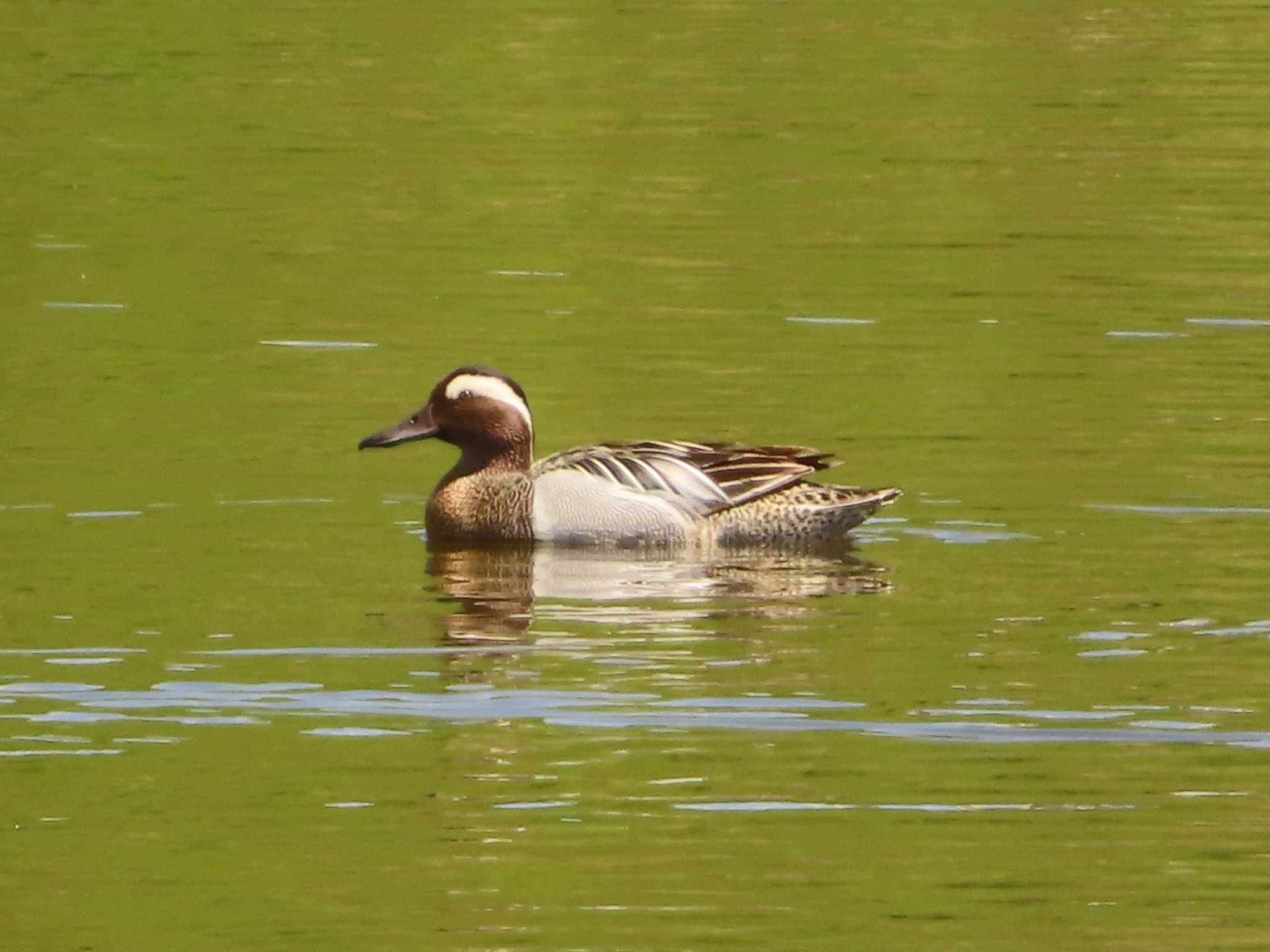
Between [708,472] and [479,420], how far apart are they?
1.37m

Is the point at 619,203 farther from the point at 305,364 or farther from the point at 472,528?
the point at 472,528

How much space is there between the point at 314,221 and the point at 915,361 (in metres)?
6.37

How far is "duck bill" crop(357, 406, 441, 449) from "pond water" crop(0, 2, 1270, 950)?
31 centimetres

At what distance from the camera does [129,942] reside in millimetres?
7863

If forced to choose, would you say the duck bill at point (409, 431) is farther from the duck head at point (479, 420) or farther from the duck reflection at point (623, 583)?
the duck reflection at point (623, 583)

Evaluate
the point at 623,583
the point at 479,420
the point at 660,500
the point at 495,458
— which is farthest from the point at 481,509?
the point at 623,583

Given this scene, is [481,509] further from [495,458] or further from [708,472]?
[708,472]

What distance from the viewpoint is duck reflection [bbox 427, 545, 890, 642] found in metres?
11.7

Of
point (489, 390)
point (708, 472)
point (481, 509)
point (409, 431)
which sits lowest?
point (481, 509)

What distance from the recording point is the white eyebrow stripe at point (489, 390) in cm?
1412

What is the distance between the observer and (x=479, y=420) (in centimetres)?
1412

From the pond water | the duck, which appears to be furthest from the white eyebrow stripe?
the pond water

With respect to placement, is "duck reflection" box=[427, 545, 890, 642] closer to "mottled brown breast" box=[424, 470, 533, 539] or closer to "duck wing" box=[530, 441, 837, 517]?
"mottled brown breast" box=[424, 470, 533, 539]

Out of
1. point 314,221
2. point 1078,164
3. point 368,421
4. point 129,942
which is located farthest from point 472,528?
point 1078,164
